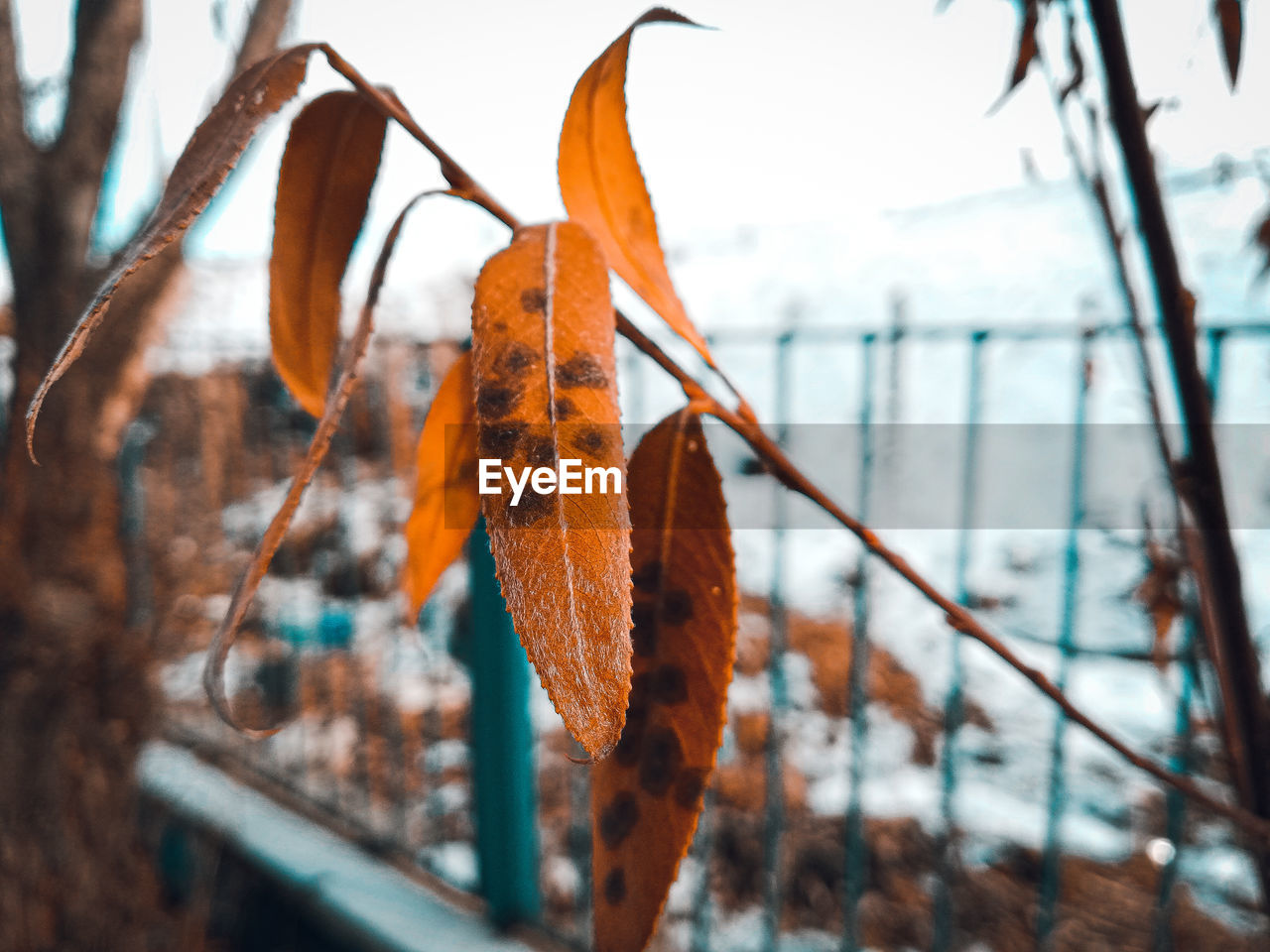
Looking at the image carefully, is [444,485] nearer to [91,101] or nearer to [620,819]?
[620,819]

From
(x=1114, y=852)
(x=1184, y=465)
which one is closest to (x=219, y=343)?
(x=1184, y=465)

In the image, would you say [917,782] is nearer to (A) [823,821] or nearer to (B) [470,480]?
(A) [823,821]

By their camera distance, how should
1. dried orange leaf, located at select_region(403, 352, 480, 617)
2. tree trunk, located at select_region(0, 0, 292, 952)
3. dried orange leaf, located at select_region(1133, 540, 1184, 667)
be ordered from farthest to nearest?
tree trunk, located at select_region(0, 0, 292, 952)
dried orange leaf, located at select_region(1133, 540, 1184, 667)
dried orange leaf, located at select_region(403, 352, 480, 617)

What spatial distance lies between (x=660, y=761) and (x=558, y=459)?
95mm

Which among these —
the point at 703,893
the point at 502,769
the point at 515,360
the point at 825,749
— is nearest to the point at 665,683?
the point at 515,360

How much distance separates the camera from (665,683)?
0.71 ft

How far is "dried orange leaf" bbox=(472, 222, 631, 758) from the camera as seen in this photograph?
0.46 feet

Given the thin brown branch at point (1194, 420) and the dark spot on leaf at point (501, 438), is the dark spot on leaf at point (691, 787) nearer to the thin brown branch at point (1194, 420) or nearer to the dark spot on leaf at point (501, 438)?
the dark spot on leaf at point (501, 438)

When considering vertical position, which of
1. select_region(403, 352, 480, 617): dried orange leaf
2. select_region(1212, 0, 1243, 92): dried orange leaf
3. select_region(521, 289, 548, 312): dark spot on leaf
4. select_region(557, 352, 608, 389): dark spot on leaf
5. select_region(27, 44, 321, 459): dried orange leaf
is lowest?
select_region(403, 352, 480, 617): dried orange leaf

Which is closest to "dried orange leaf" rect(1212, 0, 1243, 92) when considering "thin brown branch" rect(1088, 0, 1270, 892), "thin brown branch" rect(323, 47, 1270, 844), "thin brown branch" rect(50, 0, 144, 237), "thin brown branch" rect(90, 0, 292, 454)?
"thin brown branch" rect(1088, 0, 1270, 892)

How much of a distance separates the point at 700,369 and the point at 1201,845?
1634 mm

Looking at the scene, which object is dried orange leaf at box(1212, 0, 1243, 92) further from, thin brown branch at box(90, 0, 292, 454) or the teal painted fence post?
thin brown branch at box(90, 0, 292, 454)

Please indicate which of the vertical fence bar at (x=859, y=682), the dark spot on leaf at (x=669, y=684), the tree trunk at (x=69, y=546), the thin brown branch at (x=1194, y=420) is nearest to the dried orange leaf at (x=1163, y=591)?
the thin brown branch at (x=1194, y=420)

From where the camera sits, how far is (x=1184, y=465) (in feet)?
1.02
